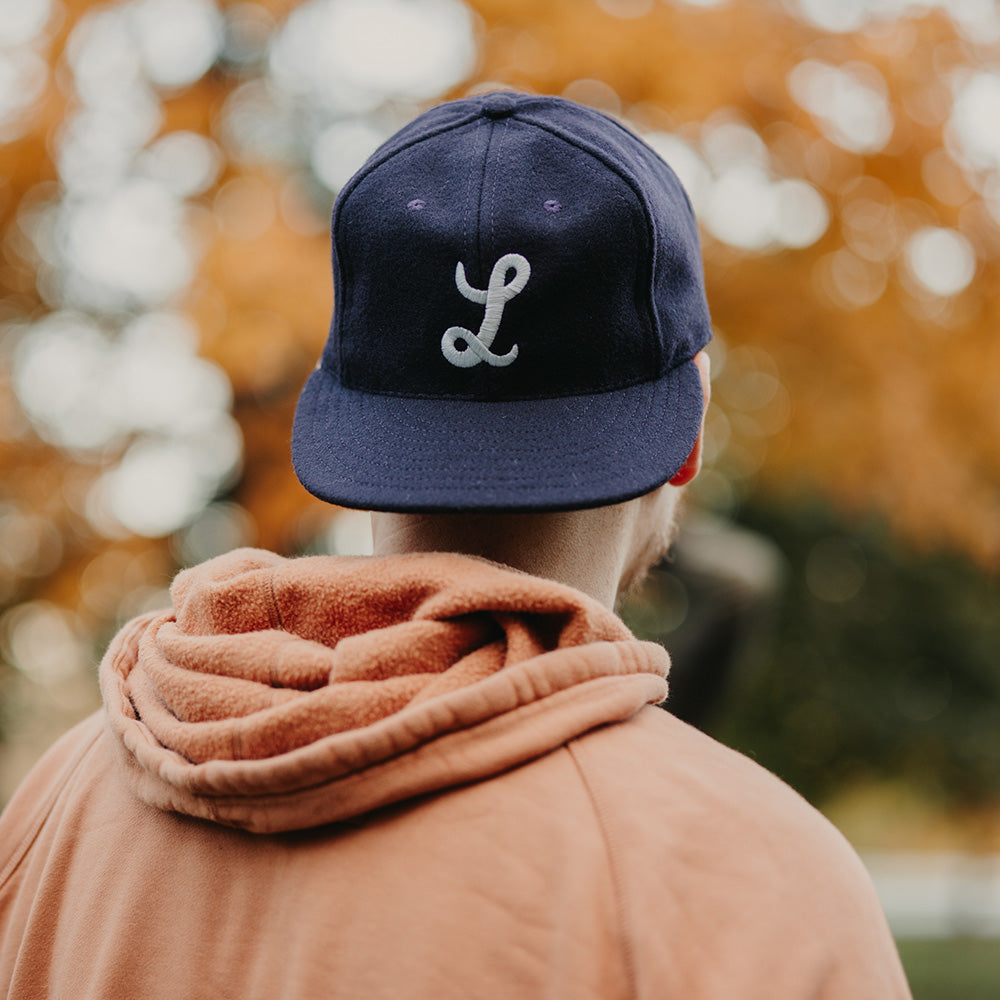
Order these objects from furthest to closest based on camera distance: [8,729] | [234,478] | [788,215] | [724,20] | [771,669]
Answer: [771,669]
[8,729]
[234,478]
[788,215]
[724,20]

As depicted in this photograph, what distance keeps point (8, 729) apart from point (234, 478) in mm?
5883

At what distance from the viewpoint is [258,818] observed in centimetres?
116

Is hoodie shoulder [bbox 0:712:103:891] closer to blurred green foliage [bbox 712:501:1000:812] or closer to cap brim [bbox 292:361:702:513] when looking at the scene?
cap brim [bbox 292:361:702:513]

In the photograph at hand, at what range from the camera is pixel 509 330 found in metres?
1.32

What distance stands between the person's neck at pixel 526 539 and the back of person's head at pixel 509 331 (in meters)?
0.09

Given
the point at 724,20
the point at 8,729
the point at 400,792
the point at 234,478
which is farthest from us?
the point at 8,729

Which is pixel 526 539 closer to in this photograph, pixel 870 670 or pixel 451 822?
pixel 451 822

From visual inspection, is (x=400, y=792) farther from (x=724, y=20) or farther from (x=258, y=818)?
(x=724, y=20)

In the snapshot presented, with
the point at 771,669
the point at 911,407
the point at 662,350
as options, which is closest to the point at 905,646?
the point at 771,669

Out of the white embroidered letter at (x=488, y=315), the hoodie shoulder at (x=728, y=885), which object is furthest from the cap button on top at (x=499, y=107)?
the hoodie shoulder at (x=728, y=885)

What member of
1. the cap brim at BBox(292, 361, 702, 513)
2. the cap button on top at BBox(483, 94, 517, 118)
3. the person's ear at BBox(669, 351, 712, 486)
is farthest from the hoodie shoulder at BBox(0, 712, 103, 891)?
the cap button on top at BBox(483, 94, 517, 118)

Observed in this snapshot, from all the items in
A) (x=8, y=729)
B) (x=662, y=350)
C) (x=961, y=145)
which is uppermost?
(x=961, y=145)

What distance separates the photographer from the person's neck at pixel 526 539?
4.38 ft

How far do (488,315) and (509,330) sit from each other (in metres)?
0.03
